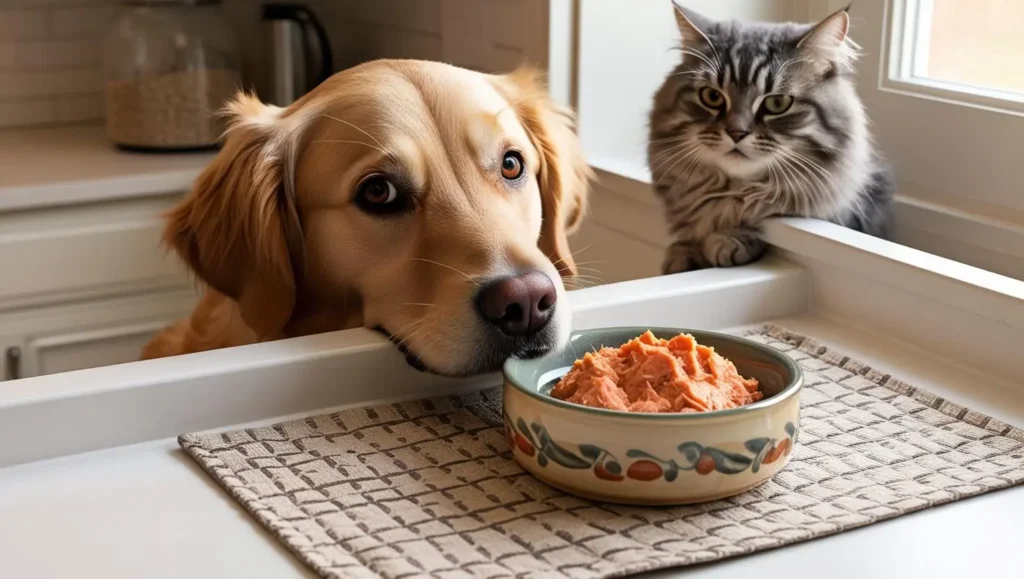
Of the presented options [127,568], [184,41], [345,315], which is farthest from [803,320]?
[184,41]

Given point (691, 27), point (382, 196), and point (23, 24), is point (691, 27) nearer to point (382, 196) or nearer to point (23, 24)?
point (382, 196)

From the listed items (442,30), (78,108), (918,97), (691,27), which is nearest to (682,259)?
(691,27)

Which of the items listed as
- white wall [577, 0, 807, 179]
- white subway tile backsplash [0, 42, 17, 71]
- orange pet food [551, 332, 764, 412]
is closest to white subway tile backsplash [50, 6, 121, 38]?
white subway tile backsplash [0, 42, 17, 71]

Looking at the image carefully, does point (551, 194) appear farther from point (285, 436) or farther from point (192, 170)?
point (192, 170)

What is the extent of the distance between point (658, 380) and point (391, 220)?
42cm

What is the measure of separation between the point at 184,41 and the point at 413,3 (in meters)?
0.51

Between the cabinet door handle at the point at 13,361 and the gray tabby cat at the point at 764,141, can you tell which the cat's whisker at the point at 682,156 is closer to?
the gray tabby cat at the point at 764,141

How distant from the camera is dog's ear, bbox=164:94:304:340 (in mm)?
1311

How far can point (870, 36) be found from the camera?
1842 millimetres

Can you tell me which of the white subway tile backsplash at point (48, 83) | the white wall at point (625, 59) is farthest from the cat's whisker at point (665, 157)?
the white subway tile backsplash at point (48, 83)

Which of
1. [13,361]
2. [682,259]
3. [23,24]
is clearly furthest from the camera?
[23,24]

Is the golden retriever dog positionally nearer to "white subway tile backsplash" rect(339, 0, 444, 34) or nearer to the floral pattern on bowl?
the floral pattern on bowl

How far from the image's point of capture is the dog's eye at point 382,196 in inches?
49.3

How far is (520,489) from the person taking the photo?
95 centimetres
